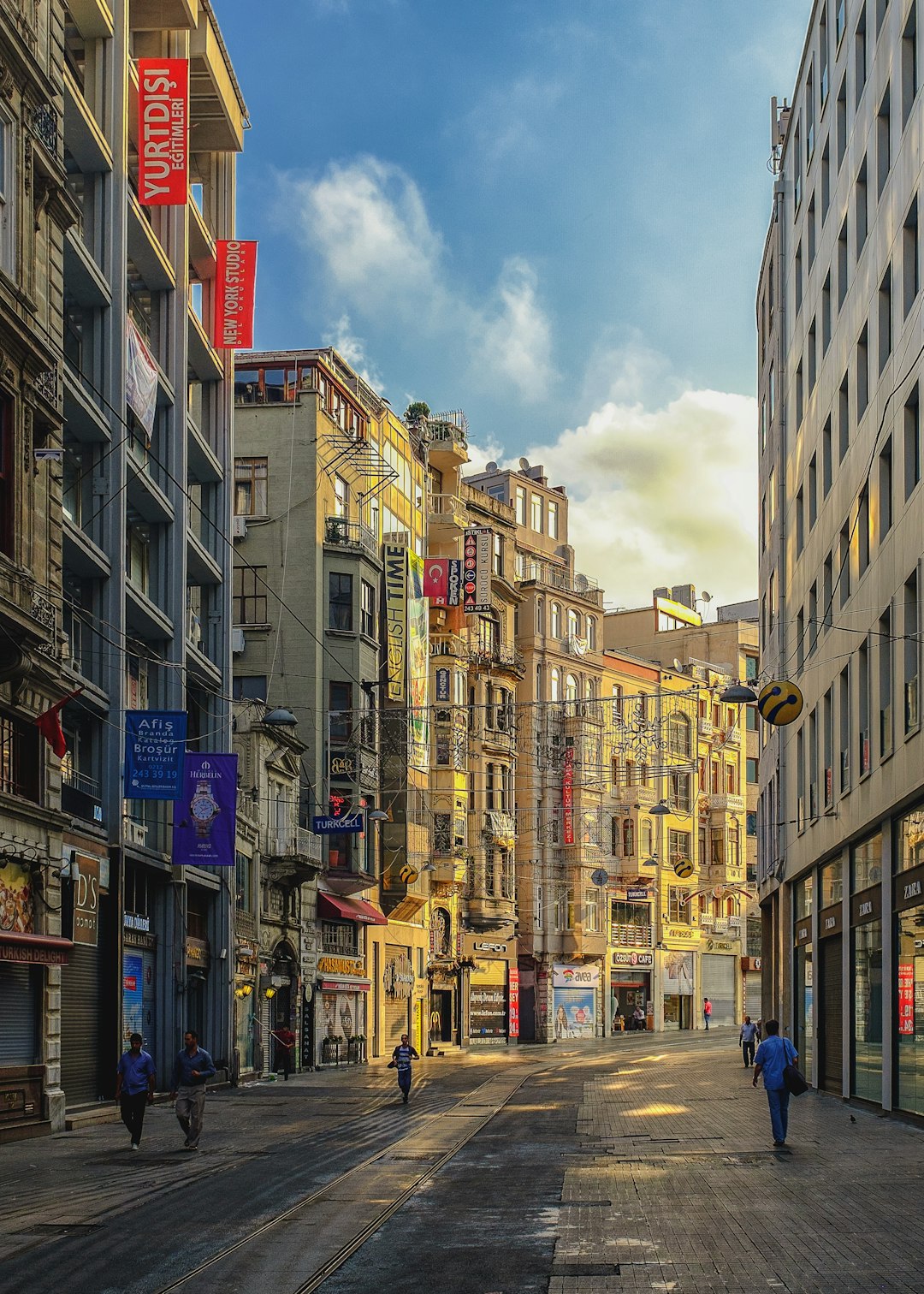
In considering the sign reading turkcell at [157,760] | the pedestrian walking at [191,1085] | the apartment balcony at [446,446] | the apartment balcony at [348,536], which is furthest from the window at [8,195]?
the apartment balcony at [446,446]

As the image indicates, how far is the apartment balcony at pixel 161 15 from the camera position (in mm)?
39469

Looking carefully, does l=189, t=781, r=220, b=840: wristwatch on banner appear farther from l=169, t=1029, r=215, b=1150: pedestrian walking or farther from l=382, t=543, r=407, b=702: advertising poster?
l=382, t=543, r=407, b=702: advertising poster

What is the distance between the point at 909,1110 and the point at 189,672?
2187cm

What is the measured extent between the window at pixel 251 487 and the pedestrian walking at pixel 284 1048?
20.4 metres

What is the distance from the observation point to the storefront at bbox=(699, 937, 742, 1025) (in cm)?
10325

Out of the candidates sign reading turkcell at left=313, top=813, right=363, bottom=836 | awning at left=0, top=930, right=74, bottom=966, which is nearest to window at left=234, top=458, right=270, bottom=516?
sign reading turkcell at left=313, top=813, right=363, bottom=836

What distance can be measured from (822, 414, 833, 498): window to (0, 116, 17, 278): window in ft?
62.0

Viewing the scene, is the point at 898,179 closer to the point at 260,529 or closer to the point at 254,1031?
the point at 254,1031

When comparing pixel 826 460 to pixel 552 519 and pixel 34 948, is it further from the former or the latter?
pixel 552 519

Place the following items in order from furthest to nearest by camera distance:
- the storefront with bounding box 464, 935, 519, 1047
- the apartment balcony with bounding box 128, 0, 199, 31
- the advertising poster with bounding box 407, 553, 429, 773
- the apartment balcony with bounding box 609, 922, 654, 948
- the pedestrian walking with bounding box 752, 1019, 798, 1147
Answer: the apartment balcony with bounding box 609, 922, 654, 948 → the storefront with bounding box 464, 935, 519, 1047 → the advertising poster with bounding box 407, 553, 429, 773 → the apartment balcony with bounding box 128, 0, 199, 31 → the pedestrian walking with bounding box 752, 1019, 798, 1147

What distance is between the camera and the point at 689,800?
102062 millimetres

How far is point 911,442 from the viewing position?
2611 cm

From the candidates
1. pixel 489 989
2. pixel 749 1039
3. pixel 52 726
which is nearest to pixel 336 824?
pixel 749 1039

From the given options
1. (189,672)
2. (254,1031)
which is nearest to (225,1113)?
(189,672)
